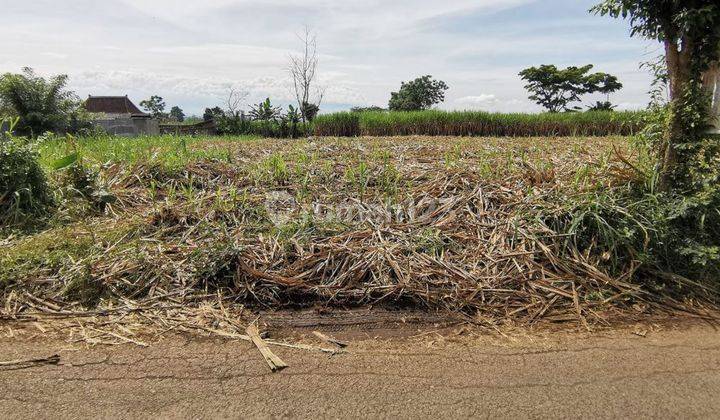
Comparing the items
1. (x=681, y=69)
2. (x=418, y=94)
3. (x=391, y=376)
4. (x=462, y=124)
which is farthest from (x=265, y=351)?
(x=418, y=94)

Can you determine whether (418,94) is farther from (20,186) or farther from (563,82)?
(20,186)

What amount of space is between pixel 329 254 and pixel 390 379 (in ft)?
4.35

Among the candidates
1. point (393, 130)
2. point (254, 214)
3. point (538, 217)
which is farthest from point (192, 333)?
point (393, 130)

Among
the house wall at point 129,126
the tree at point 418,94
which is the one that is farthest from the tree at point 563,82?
the house wall at point 129,126

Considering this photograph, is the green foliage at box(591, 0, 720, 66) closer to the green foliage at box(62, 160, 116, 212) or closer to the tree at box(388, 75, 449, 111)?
the green foliage at box(62, 160, 116, 212)

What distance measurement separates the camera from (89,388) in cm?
214

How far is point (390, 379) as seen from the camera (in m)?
2.24

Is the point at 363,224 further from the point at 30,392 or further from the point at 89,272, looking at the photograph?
the point at 30,392

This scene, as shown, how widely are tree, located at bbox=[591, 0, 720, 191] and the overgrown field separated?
1.31ft

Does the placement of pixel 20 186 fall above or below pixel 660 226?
above

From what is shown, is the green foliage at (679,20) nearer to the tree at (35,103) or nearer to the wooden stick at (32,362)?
the wooden stick at (32,362)

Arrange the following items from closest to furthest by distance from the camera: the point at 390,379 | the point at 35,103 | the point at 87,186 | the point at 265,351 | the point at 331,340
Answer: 1. the point at 390,379
2. the point at 265,351
3. the point at 331,340
4. the point at 87,186
5. the point at 35,103

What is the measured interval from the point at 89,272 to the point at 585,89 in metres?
38.0

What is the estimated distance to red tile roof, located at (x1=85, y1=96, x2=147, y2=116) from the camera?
36500 mm
